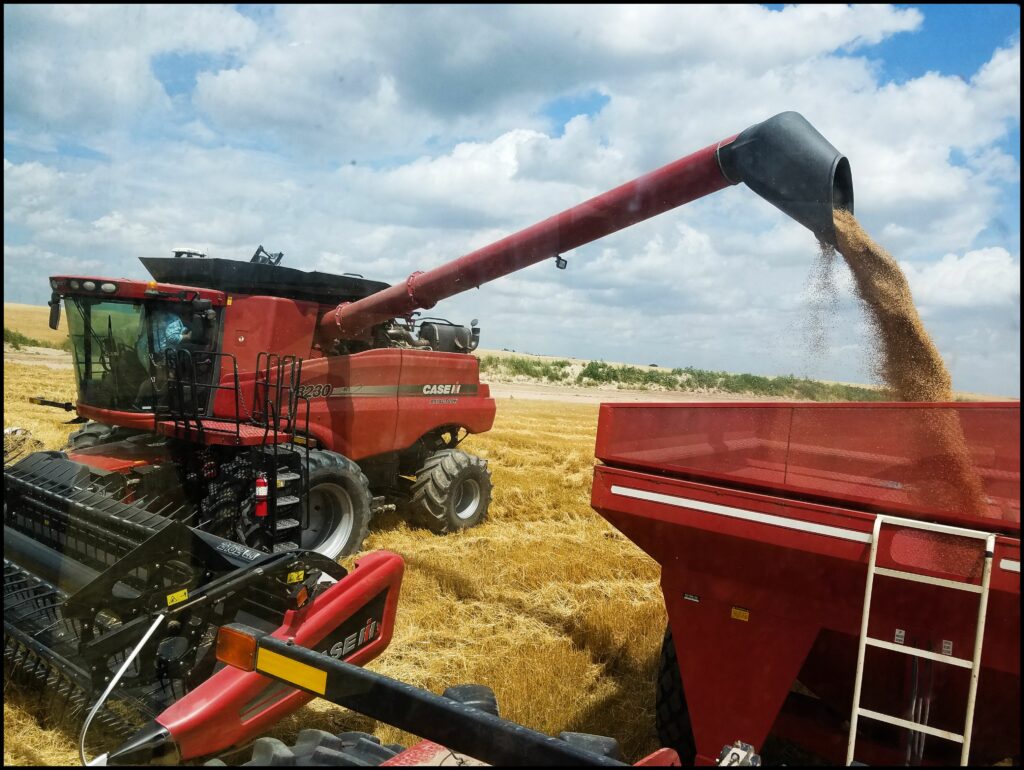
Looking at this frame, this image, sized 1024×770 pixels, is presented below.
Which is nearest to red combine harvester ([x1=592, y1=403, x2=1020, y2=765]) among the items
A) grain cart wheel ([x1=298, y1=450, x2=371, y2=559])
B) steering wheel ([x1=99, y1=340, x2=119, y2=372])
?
grain cart wheel ([x1=298, y1=450, x2=371, y2=559])

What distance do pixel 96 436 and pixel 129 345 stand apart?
1.61 meters

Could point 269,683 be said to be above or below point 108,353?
below

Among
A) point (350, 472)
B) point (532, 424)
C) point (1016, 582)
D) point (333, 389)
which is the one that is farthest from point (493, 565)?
point (532, 424)

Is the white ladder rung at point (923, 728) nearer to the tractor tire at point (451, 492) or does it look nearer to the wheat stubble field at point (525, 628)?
the wheat stubble field at point (525, 628)

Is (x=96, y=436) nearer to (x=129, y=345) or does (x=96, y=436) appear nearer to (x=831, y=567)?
(x=129, y=345)

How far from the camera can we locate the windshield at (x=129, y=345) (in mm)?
6047

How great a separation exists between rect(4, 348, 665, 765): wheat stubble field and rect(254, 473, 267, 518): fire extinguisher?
116 cm

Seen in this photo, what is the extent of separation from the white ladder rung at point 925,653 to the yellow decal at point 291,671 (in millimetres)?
1774

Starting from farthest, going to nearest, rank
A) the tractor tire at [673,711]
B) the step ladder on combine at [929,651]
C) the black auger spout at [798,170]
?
1. the black auger spout at [798,170]
2. the tractor tire at [673,711]
3. the step ladder on combine at [929,651]

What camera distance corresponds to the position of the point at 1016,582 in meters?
2.22

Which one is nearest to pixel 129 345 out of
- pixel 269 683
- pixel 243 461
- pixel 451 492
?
pixel 243 461

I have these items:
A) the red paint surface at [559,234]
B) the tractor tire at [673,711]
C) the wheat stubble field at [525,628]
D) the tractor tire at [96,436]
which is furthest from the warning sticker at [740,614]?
the tractor tire at [96,436]

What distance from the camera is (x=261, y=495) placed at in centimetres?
520

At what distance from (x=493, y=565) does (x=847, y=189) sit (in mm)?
3965
